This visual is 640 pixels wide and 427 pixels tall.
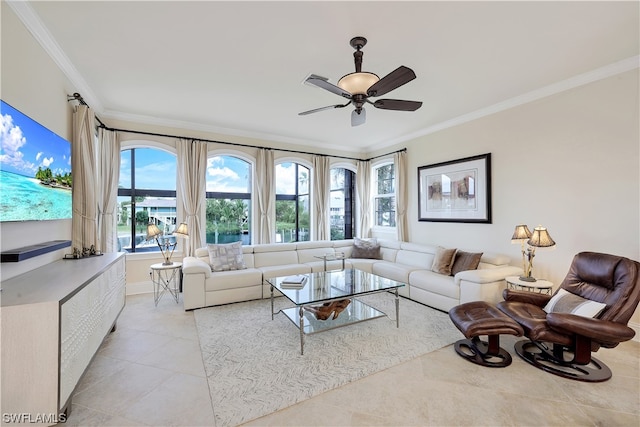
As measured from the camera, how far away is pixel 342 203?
22.7 feet

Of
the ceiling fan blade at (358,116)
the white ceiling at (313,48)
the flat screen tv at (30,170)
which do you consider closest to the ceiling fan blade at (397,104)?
the ceiling fan blade at (358,116)

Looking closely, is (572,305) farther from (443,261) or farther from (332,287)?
(332,287)

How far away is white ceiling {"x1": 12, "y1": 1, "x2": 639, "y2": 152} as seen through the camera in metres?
2.18

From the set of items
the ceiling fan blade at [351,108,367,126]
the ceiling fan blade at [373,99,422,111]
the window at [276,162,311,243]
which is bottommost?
the window at [276,162,311,243]

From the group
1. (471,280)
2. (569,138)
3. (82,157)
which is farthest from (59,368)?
(569,138)

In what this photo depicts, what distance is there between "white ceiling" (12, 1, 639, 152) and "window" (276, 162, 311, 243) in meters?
2.02

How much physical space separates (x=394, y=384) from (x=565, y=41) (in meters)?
3.42

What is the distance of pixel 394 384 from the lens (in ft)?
7.39

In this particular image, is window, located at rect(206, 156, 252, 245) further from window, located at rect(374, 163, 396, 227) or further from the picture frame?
the picture frame

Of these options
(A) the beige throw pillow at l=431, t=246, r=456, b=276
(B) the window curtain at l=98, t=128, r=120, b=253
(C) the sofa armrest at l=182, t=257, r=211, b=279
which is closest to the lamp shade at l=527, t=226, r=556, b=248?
(A) the beige throw pillow at l=431, t=246, r=456, b=276

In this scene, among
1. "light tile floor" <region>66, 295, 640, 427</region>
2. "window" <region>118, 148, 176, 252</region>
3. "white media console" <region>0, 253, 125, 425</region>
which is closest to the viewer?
"white media console" <region>0, 253, 125, 425</region>

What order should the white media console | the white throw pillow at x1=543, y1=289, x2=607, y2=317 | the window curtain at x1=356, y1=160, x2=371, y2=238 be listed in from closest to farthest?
1. the white media console
2. the white throw pillow at x1=543, y1=289, x2=607, y2=317
3. the window curtain at x1=356, y1=160, x2=371, y2=238

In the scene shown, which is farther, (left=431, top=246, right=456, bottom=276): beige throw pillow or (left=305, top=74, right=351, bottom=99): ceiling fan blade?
(left=431, top=246, right=456, bottom=276): beige throw pillow

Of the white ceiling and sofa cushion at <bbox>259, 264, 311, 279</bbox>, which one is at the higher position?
the white ceiling
